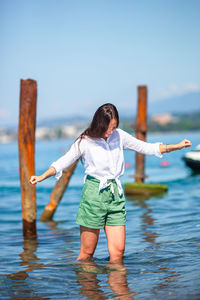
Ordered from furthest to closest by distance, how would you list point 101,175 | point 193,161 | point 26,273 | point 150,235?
point 193,161 → point 150,235 → point 26,273 → point 101,175

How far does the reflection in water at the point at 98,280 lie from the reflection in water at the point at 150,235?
38 centimetres

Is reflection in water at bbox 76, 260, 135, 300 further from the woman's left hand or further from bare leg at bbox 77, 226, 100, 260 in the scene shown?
the woman's left hand

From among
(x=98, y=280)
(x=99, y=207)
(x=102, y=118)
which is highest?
(x=102, y=118)

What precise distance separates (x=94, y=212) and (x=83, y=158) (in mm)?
609

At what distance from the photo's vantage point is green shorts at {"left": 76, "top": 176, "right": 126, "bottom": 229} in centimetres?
477

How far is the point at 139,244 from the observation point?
22.6ft

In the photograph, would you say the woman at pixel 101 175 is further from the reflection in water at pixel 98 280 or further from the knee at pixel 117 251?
the reflection in water at pixel 98 280

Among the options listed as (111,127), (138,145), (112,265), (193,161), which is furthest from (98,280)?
(193,161)

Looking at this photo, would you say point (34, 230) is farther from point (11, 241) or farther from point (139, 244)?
point (139, 244)

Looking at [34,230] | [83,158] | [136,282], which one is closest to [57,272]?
[136,282]

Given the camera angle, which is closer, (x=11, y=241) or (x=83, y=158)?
(x=83, y=158)

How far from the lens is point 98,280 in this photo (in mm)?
4969

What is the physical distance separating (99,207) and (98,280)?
886mm

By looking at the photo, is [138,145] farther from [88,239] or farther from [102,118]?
[88,239]
